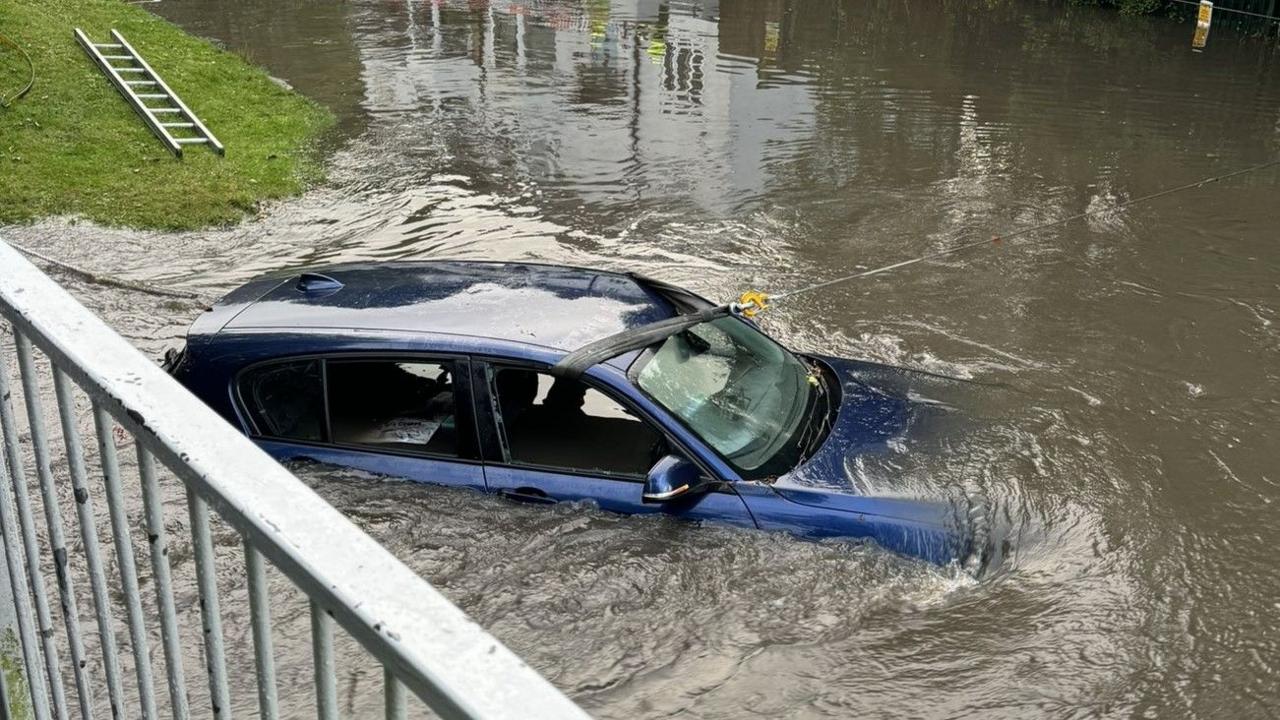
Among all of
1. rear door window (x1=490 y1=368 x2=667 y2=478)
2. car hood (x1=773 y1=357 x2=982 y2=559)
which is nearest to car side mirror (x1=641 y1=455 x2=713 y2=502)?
rear door window (x1=490 y1=368 x2=667 y2=478)

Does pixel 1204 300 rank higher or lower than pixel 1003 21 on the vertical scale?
lower

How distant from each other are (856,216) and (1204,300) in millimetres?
3453

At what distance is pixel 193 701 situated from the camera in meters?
4.20

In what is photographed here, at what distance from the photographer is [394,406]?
581cm

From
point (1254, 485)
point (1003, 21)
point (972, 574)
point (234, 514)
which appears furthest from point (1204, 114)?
point (234, 514)

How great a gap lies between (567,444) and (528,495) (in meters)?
0.30

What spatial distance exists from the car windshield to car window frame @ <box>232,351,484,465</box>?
0.82 m

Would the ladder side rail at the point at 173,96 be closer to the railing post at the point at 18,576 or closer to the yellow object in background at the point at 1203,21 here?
the railing post at the point at 18,576

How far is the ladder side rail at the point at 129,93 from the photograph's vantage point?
13.1m

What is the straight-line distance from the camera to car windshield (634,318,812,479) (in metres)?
5.51

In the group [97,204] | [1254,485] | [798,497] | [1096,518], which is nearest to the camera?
[798,497]

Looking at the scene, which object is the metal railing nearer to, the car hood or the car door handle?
the car door handle

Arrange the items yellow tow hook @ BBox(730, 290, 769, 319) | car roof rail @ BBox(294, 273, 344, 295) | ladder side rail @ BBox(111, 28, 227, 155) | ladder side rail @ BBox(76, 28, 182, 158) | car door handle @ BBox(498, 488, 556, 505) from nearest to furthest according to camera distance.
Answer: car door handle @ BBox(498, 488, 556, 505) → car roof rail @ BBox(294, 273, 344, 295) → yellow tow hook @ BBox(730, 290, 769, 319) → ladder side rail @ BBox(76, 28, 182, 158) → ladder side rail @ BBox(111, 28, 227, 155)

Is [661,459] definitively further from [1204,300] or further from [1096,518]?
[1204,300]
